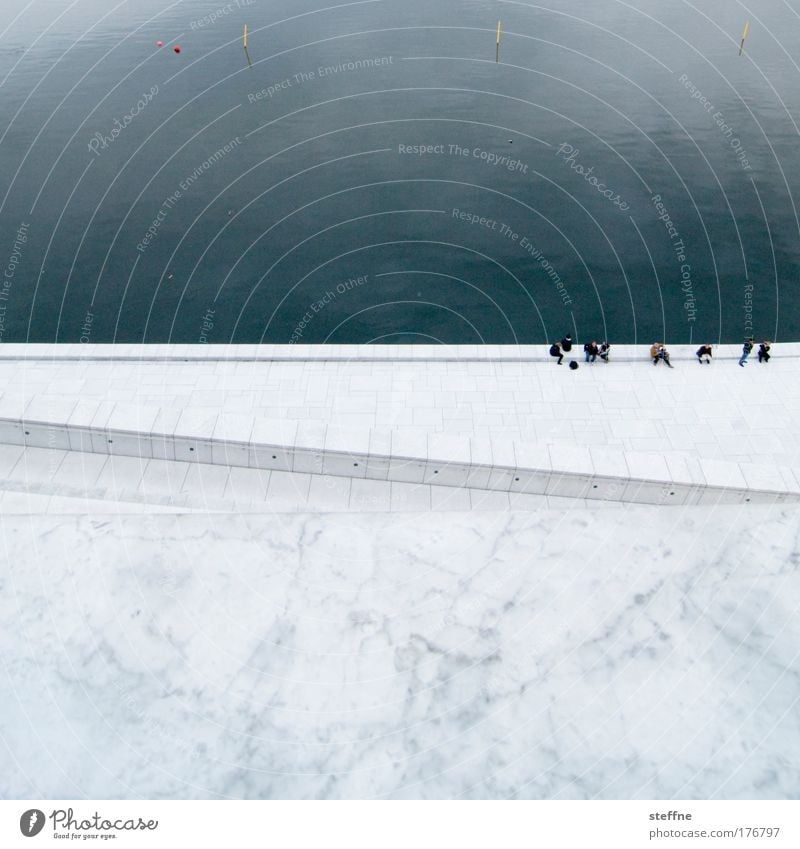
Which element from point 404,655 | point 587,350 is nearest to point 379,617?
point 404,655

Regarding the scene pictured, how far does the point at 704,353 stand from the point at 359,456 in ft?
54.0

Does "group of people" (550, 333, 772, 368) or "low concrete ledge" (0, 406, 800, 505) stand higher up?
"group of people" (550, 333, 772, 368)

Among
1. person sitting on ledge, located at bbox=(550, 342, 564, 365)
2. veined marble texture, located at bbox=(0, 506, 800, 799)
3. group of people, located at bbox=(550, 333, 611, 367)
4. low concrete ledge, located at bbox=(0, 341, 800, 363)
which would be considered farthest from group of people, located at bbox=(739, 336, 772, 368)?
veined marble texture, located at bbox=(0, 506, 800, 799)

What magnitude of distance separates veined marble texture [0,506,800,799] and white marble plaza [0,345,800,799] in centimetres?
4

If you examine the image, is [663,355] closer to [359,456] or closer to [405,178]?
[359,456]

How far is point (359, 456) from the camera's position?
15.8 meters

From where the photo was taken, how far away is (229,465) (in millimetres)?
16516

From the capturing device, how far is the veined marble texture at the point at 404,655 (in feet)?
36.5

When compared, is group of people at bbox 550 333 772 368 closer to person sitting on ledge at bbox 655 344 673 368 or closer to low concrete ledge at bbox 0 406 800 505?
person sitting on ledge at bbox 655 344 673 368

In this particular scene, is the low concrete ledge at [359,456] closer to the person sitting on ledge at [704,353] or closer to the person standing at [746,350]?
the person sitting on ledge at [704,353]

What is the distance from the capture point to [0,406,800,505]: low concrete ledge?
15.3 m

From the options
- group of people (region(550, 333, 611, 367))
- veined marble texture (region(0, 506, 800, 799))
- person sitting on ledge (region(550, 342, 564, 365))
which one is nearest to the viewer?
veined marble texture (region(0, 506, 800, 799))

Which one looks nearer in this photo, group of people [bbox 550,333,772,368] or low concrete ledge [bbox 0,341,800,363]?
group of people [bbox 550,333,772,368]

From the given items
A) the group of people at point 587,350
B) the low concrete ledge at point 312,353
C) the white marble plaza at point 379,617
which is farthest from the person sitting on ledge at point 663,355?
the white marble plaza at point 379,617
